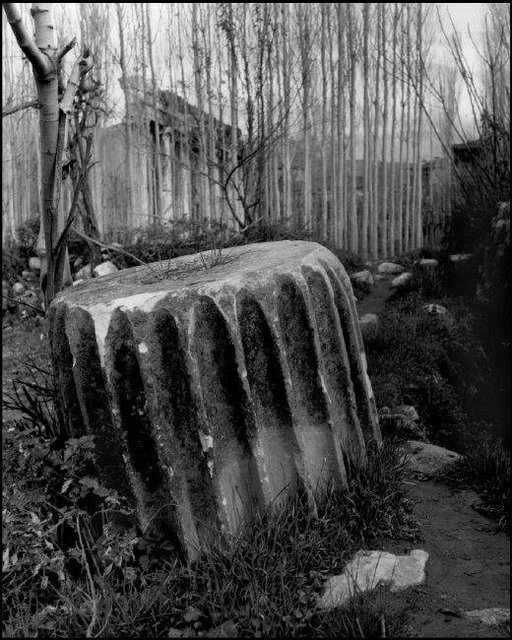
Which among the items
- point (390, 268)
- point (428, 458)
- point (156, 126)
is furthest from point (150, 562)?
point (156, 126)

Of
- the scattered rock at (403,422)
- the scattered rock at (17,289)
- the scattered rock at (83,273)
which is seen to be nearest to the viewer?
the scattered rock at (403,422)

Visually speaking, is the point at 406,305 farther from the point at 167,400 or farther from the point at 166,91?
the point at 166,91

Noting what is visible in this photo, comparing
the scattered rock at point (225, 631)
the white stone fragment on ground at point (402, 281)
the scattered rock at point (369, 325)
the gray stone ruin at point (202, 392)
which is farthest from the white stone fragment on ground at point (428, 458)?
the white stone fragment on ground at point (402, 281)

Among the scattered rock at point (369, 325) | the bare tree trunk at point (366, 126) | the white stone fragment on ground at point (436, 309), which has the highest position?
the bare tree trunk at point (366, 126)

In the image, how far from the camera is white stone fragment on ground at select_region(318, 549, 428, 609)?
224cm

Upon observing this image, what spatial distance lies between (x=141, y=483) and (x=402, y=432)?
90.1 inches

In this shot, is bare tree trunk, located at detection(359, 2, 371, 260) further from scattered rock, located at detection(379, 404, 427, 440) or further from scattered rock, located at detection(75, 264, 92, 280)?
scattered rock, located at detection(379, 404, 427, 440)

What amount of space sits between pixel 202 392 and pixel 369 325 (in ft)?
13.5

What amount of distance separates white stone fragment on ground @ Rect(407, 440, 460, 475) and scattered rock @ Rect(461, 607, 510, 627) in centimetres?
119

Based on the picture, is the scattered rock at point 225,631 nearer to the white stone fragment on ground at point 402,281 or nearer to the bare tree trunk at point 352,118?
the white stone fragment on ground at point 402,281

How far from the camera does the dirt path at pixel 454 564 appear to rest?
2123 millimetres

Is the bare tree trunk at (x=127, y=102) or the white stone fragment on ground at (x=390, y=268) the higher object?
the bare tree trunk at (x=127, y=102)

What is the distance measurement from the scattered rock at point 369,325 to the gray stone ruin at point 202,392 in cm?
313

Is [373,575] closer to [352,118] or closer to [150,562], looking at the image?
[150,562]
